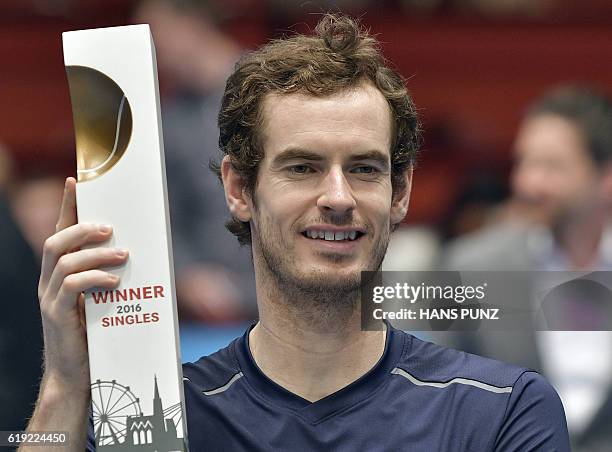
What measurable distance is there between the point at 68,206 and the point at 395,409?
0.71 metres

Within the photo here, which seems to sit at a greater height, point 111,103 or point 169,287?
point 111,103

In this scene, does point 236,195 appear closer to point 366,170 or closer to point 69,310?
point 366,170

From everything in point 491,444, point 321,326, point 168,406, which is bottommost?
point 491,444

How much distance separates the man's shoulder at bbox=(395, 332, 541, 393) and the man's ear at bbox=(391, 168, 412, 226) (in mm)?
255

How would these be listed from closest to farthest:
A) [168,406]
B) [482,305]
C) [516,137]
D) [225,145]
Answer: [168,406]
[225,145]
[482,305]
[516,137]

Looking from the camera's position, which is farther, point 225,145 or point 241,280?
point 241,280

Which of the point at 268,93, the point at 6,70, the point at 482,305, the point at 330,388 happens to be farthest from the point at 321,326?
the point at 6,70

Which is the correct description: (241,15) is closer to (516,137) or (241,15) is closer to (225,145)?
(516,137)

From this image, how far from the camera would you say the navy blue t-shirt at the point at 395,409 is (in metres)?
1.80

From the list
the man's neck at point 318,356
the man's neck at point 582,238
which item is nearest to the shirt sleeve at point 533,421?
the man's neck at point 318,356

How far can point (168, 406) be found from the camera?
1726 millimetres

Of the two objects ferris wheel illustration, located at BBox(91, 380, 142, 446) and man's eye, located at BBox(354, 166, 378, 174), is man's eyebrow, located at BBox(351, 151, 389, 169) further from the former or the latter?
ferris wheel illustration, located at BBox(91, 380, 142, 446)

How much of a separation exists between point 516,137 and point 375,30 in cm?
71

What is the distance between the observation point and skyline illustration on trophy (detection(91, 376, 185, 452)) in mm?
1719
